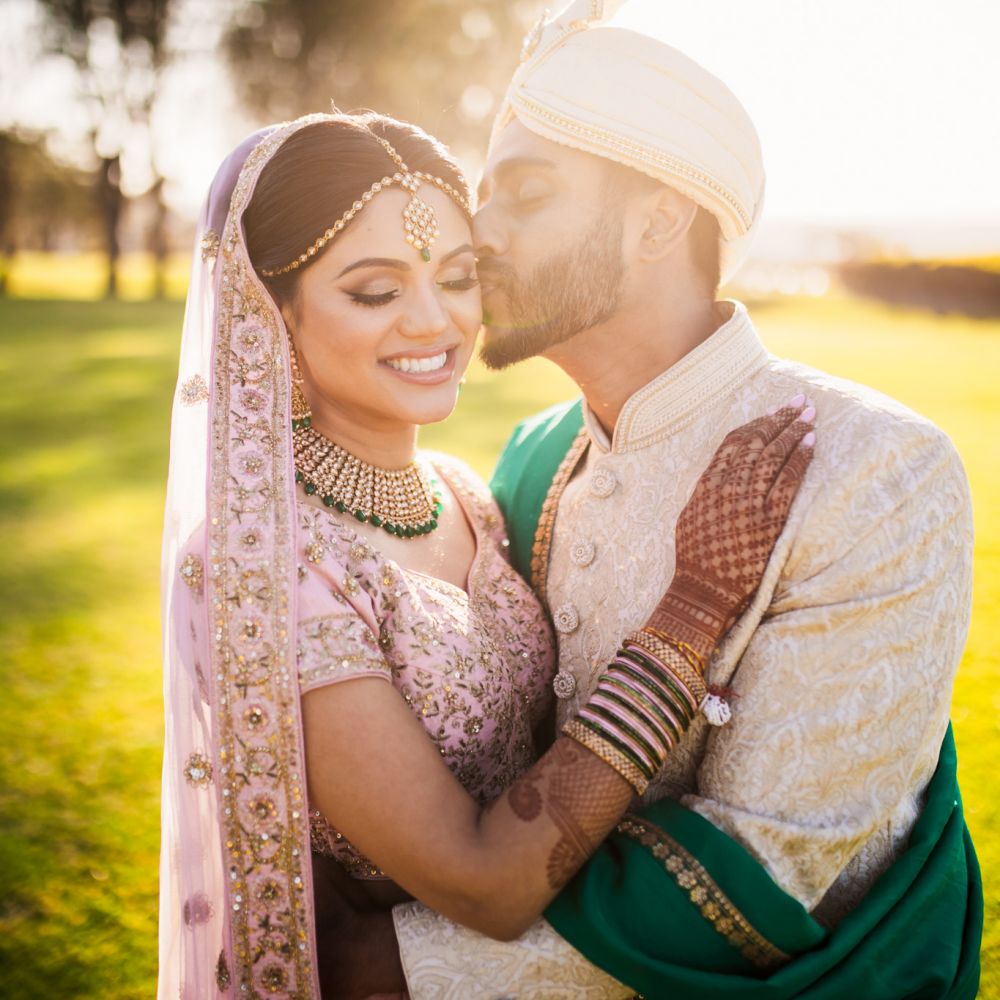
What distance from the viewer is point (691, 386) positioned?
82.7 inches

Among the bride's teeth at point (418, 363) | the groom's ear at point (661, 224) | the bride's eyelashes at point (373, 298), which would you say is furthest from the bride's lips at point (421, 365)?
the groom's ear at point (661, 224)

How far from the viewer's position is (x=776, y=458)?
168 cm

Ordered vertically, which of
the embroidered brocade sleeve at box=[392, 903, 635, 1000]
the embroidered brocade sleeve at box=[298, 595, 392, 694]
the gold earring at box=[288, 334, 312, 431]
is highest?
the gold earring at box=[288, 334, 312, 431]

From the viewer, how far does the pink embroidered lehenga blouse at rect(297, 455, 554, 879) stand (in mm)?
1641

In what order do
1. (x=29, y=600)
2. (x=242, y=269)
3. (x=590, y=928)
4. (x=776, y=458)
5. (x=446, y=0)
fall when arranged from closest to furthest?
(x=590, y=928), (x=776, y=458), (x=242, y=269), (x=29, y=600), (x=446, y=0)

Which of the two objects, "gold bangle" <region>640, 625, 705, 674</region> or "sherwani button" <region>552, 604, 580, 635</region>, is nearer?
"gold bangle" <region>640, 625, 705, 674</region>

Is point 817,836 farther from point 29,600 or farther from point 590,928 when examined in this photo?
point 29,600

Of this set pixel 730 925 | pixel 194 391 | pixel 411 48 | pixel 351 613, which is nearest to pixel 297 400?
pixel 194 391

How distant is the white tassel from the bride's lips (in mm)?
890

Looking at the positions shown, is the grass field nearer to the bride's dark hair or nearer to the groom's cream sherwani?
the groom's cream sherwani

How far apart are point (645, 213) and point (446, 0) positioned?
83.9 feet

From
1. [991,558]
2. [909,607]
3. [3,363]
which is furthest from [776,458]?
[3,363]

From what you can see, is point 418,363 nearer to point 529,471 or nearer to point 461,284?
point 461,284

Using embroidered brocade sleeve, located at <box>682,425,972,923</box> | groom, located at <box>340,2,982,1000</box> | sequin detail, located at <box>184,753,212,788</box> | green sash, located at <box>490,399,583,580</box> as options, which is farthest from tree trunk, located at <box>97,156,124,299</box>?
embroidered brocade sleeve, located at <box>682,425,972,923</box>
